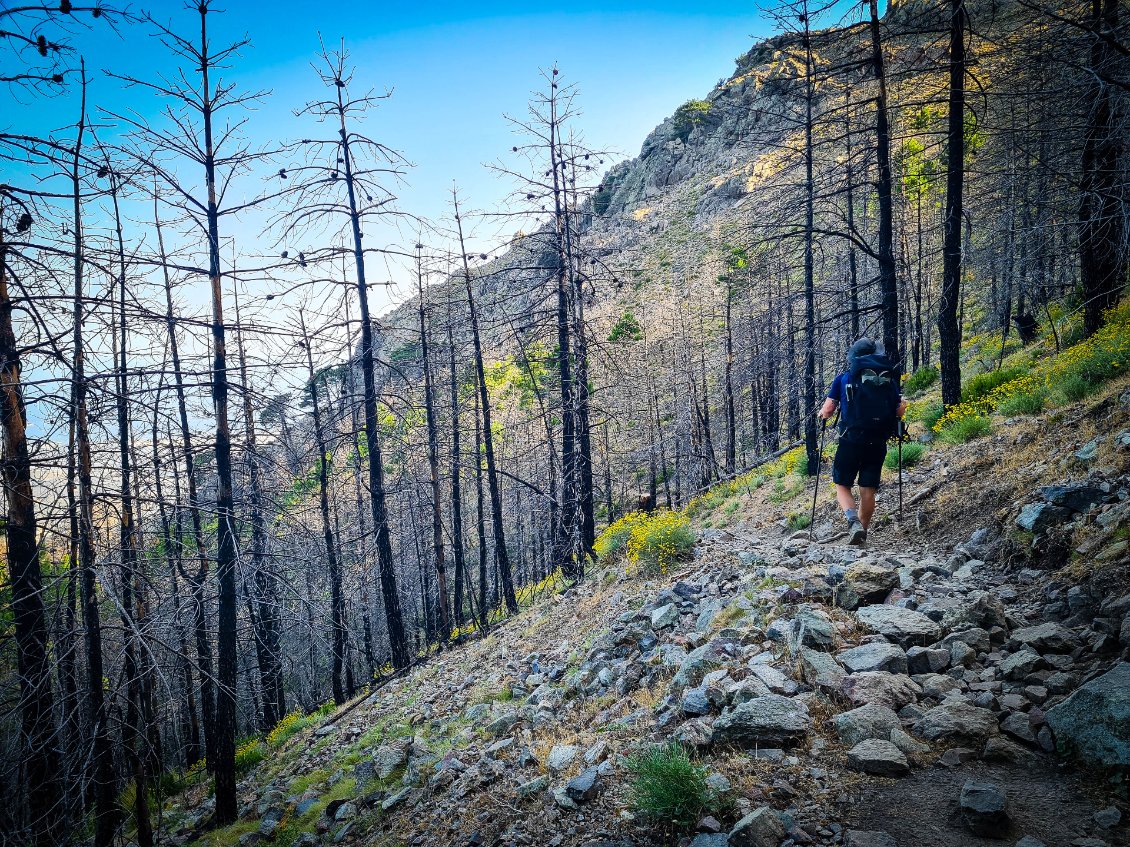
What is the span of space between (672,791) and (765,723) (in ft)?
2.68

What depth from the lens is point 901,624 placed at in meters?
4.00

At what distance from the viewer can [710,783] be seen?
9.84 ft

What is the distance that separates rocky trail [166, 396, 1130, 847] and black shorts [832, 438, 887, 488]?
0.86 m

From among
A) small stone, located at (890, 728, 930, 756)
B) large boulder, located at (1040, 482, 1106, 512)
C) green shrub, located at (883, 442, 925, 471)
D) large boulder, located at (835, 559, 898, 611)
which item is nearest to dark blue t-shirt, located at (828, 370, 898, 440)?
large boulder, located at (1040, 482, 1106, 512)

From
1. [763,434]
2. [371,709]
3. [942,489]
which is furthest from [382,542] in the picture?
[763,434]

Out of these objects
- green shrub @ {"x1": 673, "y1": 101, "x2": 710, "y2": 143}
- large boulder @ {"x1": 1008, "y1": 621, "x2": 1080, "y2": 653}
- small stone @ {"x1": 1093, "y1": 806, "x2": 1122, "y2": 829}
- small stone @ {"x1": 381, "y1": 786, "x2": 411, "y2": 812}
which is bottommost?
small stone @ {"x1": 381, "y1": 786, "x2": 411, "y2": 812}

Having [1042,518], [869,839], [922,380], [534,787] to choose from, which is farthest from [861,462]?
[922,380]

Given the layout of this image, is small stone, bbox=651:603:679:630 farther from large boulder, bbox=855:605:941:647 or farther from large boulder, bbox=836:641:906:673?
large boulder, bbox=836:641:906:673

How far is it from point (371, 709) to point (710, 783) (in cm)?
1006

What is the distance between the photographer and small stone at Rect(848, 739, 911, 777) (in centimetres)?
283

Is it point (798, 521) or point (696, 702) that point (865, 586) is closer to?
point (696, 702)

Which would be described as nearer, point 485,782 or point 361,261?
point 485,782

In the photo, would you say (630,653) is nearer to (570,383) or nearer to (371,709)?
(570,383)

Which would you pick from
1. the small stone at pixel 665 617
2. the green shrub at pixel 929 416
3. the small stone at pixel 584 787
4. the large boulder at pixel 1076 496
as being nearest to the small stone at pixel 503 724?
the small stone at pixel 665 617
